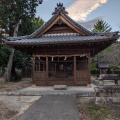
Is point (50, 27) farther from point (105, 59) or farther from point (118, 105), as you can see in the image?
point (105, 59)

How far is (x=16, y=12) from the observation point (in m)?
21.7

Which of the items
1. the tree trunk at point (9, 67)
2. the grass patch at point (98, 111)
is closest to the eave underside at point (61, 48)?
the tree trunk at point (9, 67)

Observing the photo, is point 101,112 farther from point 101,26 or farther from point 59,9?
point 101,26

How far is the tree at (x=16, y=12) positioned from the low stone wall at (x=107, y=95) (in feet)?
48.1

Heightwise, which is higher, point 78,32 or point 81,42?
point 78,32

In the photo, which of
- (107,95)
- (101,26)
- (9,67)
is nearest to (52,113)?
(107,95)

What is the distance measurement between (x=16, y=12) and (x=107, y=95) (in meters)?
16.0

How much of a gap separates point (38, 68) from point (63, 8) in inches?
219

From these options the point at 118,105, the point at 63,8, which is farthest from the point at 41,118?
the point at 63,8

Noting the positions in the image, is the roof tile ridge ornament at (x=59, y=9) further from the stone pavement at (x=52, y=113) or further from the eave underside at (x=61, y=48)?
the stone pavement at (x=52, y=113)

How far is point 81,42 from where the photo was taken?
13953 mm

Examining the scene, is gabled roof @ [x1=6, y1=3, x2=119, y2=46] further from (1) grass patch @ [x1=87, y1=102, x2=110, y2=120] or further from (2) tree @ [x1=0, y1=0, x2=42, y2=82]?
(1) grass patch @ [x1=87, y1=102, x2=110, y2=120]

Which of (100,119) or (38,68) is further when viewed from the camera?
(38,68)

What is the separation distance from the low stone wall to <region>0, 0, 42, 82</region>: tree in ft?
48.1
